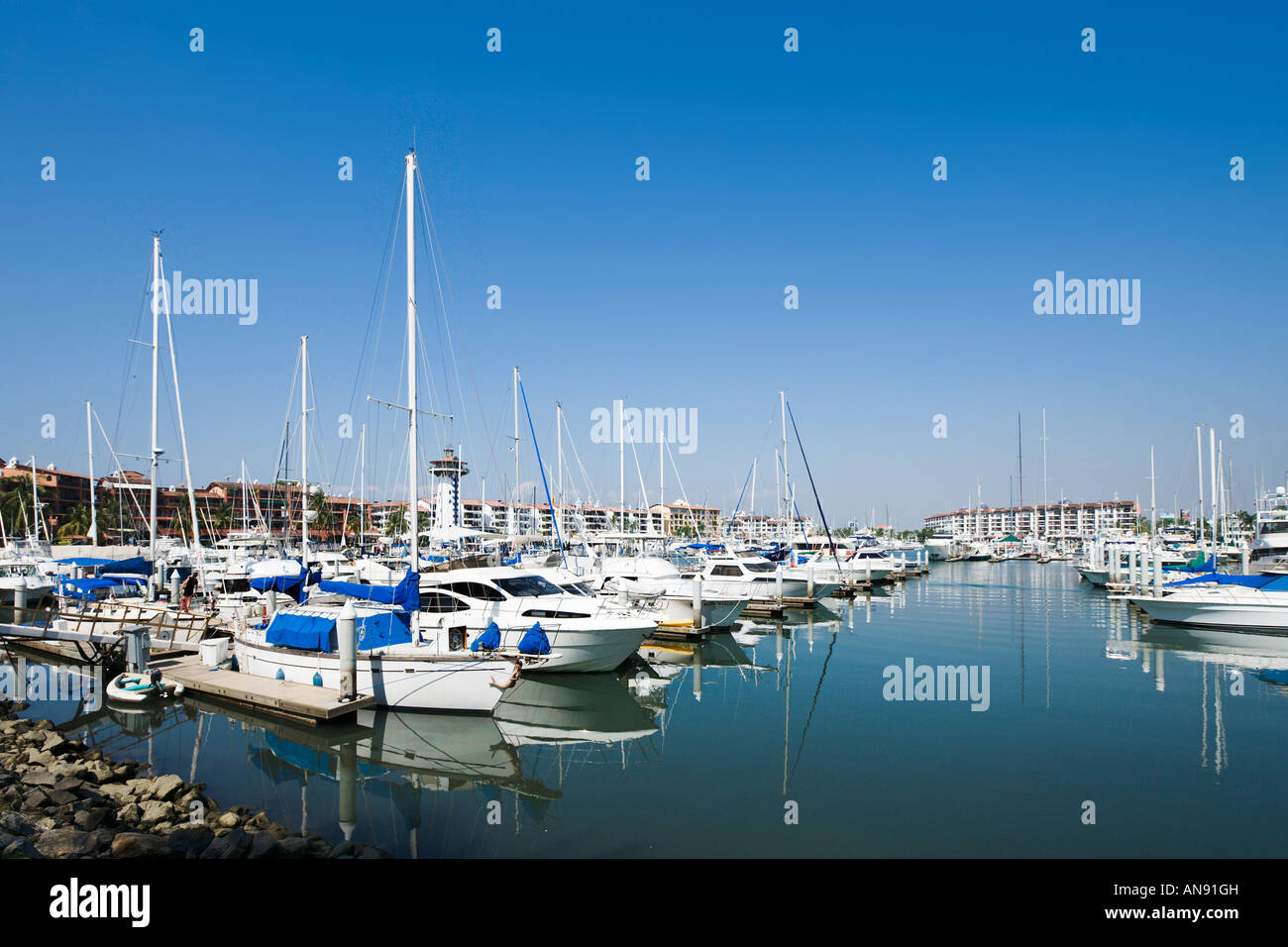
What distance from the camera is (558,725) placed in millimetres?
16844

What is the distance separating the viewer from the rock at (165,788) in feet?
38.5

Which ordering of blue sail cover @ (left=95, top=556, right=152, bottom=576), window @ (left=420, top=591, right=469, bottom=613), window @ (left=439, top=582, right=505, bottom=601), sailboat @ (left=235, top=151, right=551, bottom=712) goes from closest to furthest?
1. sailboat @ (left=235, top=151, right=551, bottom=712)
2. window @ (left=420, top=591, right=469, bottom=613)
3. window @ (left=439, top=582, right=505, bottom=601)
4. blue sail cover @ (left=95, top=556, right=152, bottom=576)

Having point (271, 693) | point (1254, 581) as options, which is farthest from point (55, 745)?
point (1254, 581)

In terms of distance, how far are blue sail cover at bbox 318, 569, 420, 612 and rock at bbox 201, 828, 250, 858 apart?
320 inches

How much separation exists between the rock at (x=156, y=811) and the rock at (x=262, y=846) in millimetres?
2458

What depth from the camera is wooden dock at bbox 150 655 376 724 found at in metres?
15.6

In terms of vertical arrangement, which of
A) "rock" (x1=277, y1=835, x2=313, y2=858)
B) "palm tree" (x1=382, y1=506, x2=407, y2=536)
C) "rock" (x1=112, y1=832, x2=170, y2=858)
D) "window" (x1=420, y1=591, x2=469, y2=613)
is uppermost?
"window" (x1=420, y1=591, x2=469, y2=613)

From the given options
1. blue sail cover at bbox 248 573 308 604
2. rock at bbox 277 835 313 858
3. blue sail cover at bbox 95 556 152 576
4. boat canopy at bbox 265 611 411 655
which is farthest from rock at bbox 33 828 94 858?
blue sail cover at bbox 95 556 152 576

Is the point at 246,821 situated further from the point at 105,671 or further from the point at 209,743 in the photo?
the point at 105,671

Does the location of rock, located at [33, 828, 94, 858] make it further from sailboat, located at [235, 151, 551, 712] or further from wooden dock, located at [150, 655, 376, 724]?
sailboat, located at [235, 151, 551, 712]
